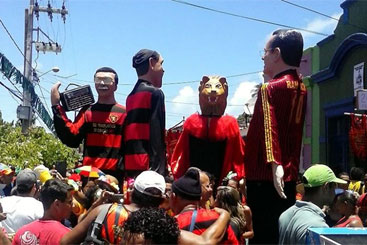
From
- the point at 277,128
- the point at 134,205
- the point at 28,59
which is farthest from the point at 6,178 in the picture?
the point at 28,59

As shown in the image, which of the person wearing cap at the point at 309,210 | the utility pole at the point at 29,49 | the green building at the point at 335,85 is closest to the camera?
the person wearing cap at the point at 309,210

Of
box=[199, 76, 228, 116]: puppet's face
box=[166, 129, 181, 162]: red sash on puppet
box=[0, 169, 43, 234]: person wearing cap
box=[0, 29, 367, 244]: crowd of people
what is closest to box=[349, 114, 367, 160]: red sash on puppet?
box=[166, 129, 181, 162]: red sash on puppet

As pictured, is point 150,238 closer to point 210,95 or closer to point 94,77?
point 210,95

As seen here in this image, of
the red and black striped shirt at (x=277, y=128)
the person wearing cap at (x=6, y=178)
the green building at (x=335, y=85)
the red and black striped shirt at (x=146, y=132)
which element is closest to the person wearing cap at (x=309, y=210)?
the red and black striped shirt at (x=277, y=128)

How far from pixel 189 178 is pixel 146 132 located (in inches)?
69.6

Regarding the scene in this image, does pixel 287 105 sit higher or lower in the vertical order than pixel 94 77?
lower

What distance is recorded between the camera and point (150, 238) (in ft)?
A: 7.37

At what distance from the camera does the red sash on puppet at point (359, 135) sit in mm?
11289

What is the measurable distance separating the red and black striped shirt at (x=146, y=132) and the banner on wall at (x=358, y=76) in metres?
9.46

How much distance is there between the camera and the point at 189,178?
333 cm

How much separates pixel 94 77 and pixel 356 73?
31.0 ft

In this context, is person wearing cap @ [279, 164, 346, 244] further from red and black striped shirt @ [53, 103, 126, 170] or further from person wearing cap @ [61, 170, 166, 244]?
red and black striped shirt @ [53, 103, 126, 170]

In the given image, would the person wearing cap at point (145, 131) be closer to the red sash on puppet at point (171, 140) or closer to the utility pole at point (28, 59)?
the red sash on puppet at point (171, 140)

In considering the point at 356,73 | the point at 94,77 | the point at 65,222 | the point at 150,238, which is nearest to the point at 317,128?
the point at 356,73
